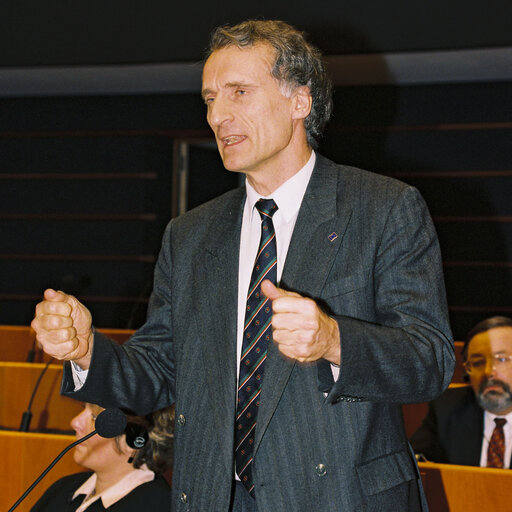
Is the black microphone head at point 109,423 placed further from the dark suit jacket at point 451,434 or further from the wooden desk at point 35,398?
the wooden desk at point 35,398

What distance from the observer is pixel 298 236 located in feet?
4.91

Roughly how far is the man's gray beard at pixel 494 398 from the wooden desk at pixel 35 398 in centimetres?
197

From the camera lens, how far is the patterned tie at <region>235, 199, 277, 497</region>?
142cm

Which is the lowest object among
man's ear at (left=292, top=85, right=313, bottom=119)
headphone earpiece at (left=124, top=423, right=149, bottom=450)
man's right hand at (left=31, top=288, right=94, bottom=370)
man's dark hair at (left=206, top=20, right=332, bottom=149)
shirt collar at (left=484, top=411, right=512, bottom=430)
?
shirt collar at (left=484, top=411, right=512, bottom=430)

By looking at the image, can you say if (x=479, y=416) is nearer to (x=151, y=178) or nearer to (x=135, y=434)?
(x=135, y=434)

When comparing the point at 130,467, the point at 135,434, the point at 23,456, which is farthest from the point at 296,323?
the point at 23,456

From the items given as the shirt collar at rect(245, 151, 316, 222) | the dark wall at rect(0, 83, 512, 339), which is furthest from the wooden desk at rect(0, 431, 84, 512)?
the dark wall at rect(0, 83, 512, 339)

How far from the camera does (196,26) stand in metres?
5.81

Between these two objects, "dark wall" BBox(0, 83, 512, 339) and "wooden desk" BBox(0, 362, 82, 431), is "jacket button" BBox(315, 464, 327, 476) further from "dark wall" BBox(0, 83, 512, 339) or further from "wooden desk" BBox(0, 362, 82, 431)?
"dark wall" BBox(0, 83, 512, 339)

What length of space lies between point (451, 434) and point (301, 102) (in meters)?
2.11

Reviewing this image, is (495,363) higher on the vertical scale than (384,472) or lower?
higher

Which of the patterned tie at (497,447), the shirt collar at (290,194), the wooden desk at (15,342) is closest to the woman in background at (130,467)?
the shirt collar at (290,194)

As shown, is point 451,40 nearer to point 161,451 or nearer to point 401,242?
point 161,451

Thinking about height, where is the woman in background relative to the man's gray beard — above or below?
below
